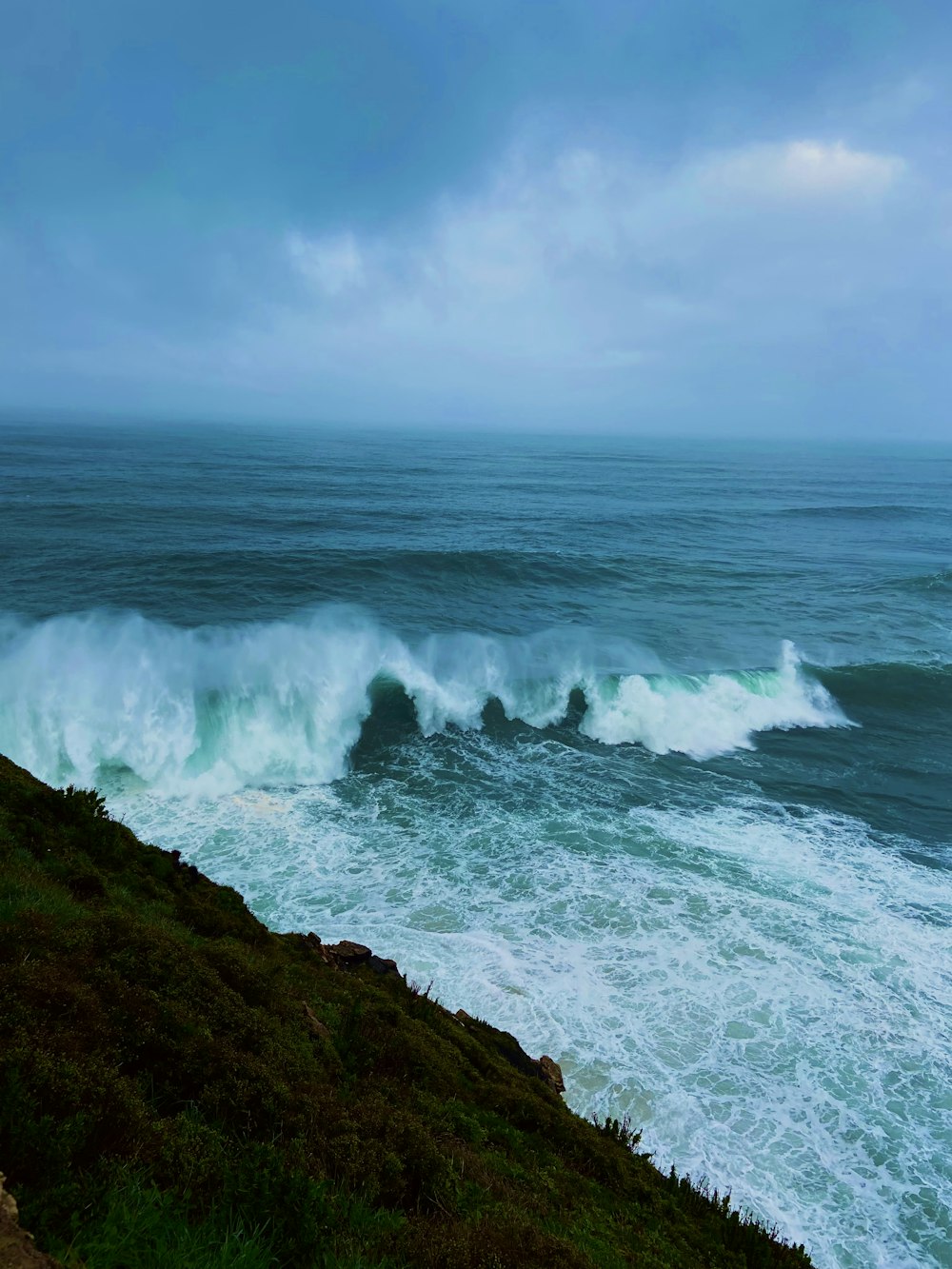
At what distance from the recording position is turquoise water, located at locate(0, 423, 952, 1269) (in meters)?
10.2

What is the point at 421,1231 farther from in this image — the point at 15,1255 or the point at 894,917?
the point at 894,917

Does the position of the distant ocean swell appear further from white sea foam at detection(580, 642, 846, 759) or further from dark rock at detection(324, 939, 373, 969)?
dark rock at detection(324, 939, 373, 969)

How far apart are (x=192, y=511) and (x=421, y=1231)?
49865mm

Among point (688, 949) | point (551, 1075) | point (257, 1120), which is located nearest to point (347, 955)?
point (551, 1075)

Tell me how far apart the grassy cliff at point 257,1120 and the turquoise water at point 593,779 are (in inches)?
123

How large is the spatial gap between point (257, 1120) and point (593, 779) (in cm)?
1581

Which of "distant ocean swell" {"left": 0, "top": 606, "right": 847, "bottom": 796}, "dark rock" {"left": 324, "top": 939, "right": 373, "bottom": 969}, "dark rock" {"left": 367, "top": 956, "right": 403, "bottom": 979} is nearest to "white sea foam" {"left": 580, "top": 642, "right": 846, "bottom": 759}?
"distant ocean swell" {"left": 0, "top": 606, "right": 847, "bottom": 796}

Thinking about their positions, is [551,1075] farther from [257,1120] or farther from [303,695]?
[303,695]

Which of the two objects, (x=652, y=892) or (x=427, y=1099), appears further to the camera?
(x=652, y=892)

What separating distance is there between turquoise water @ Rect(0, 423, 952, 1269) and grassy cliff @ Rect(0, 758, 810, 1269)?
10.3ft

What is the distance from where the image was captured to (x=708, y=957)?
12.6 metres

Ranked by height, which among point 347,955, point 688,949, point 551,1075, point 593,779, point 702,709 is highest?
point 347,955

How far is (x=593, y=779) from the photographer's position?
20047 mm

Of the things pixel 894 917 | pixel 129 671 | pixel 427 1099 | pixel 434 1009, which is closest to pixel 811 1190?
pixel 434 1009
